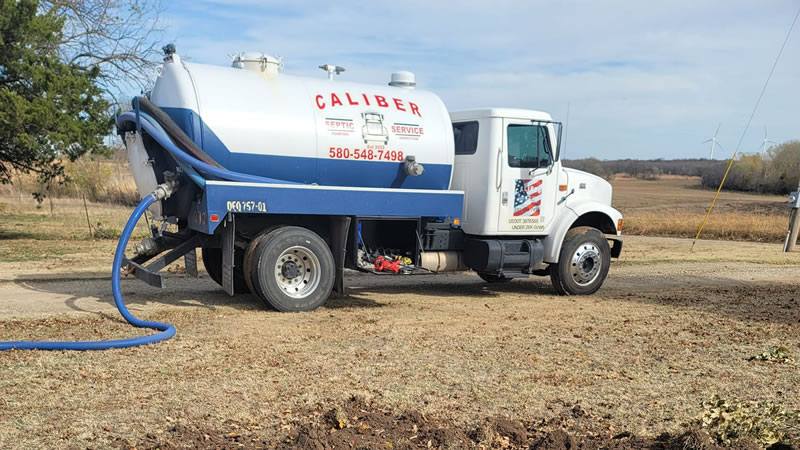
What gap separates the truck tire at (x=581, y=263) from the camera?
1186 centimetres

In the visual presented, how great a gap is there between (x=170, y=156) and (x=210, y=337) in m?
2.72

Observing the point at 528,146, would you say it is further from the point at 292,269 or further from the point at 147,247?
the point at 147,247

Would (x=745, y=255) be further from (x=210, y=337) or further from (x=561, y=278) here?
(x=210, y=337)

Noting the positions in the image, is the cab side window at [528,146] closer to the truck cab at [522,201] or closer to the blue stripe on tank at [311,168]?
the truck cab at [522,201]

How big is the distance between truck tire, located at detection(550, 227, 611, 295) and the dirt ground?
1.11ft

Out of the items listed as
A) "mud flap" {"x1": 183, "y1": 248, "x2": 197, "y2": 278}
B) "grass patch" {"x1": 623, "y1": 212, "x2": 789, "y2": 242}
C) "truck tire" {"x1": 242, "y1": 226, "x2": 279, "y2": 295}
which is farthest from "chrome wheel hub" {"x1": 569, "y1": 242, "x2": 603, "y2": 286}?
"grass patch" {"x1": 623, "y1": 212, "x2": 789, "y2": 242}

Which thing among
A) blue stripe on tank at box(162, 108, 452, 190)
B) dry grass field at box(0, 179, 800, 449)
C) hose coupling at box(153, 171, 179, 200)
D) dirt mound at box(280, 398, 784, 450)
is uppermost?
blue stripe on tank at box(162, 108, 452, 190)

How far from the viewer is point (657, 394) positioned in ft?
21.4

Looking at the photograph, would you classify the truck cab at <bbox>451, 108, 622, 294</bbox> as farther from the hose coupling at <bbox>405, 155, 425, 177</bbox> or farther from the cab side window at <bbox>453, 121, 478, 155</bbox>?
the hose coupling at <bbox>405, 155, 425, 177</bbox>

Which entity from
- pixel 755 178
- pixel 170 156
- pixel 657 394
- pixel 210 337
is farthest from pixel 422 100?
pixel 755 178

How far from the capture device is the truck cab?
36.6 ft

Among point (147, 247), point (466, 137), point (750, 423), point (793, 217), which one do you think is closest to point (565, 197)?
point (466, 137)

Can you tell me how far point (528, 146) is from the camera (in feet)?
37.3

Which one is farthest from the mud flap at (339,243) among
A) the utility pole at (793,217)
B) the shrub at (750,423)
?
the utility pole at (793,217)
